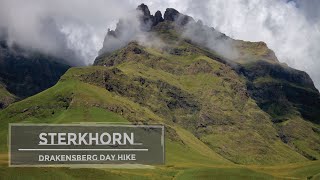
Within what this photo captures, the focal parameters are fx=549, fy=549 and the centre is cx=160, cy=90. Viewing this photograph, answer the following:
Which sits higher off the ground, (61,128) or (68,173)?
(61,128)

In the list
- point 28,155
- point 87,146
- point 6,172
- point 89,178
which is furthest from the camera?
point 89,178

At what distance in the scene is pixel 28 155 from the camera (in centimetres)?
14575

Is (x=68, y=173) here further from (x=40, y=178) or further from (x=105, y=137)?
(x=105, y=137)

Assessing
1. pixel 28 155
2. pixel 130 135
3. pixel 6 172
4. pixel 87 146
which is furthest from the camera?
pixel 6 172

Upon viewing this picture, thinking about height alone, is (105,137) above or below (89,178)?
above

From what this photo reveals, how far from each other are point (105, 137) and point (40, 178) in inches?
3336

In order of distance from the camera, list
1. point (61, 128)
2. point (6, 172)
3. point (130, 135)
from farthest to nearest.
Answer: point (6, 172) → point (61, 128) → point (130, 135)

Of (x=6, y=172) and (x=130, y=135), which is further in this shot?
(x=6, y=172)

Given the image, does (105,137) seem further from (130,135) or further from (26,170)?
(26,170)

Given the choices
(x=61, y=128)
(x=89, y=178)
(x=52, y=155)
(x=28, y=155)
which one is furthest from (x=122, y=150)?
(x=89, y=178)

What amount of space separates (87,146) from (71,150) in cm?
730

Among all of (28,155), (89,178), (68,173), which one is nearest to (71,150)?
(28,155)

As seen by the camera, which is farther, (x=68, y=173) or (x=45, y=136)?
(x=68, y=173)

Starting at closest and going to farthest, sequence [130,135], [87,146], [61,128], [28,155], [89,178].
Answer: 1. [87,146]
2. [130,135]
3. [61,128]
4. [28,155]
5. [89,178]
